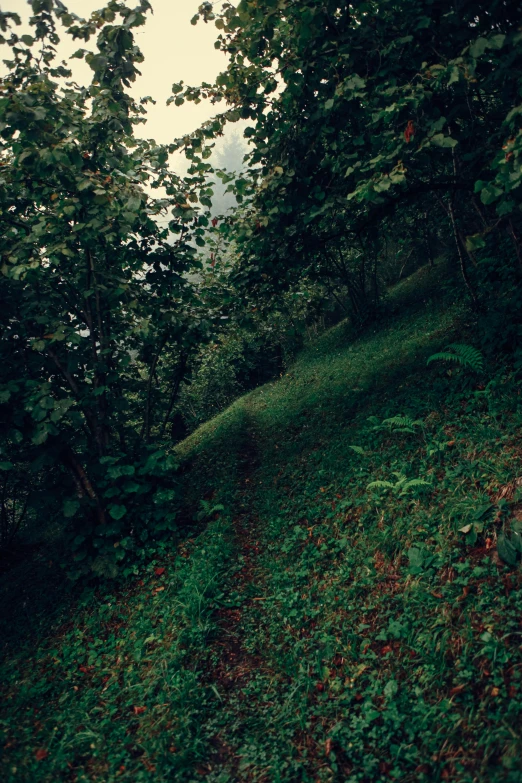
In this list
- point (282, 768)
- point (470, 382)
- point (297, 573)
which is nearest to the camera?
point (282, 768)

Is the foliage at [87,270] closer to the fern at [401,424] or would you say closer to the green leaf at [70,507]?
the green leaf at [70,507]

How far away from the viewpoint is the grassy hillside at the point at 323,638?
3316mm

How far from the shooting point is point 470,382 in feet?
24.3

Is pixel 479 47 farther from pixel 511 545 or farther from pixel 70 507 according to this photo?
pixel 70 507

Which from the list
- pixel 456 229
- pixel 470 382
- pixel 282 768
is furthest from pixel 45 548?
pixel 456 229

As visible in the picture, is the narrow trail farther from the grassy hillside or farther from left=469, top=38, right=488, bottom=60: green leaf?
left=469, top=38, right=488, bottom=60: green leaf

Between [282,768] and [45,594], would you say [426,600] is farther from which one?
[45,594]

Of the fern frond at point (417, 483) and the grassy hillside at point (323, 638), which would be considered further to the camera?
the fern frond at point (417, 483)

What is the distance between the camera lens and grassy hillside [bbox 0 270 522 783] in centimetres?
332

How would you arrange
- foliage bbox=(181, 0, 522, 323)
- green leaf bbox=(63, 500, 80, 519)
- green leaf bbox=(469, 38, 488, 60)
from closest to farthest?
green leaf bbox=(469, 38, 488, 60) → foliage bbox=(181, 0, 522, 323) → green leaf bbox=(63, 500, 80, 519)

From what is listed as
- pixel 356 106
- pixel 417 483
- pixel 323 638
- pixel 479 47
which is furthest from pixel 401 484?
pixel 356 106

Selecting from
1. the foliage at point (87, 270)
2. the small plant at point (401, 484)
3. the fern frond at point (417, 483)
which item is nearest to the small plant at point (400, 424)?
the small plant at point (401, 484)

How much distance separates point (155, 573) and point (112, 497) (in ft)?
4.67

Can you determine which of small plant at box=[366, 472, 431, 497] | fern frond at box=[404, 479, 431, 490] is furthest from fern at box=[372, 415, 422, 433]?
fern frond at box=[404, 479, 431, 490]
